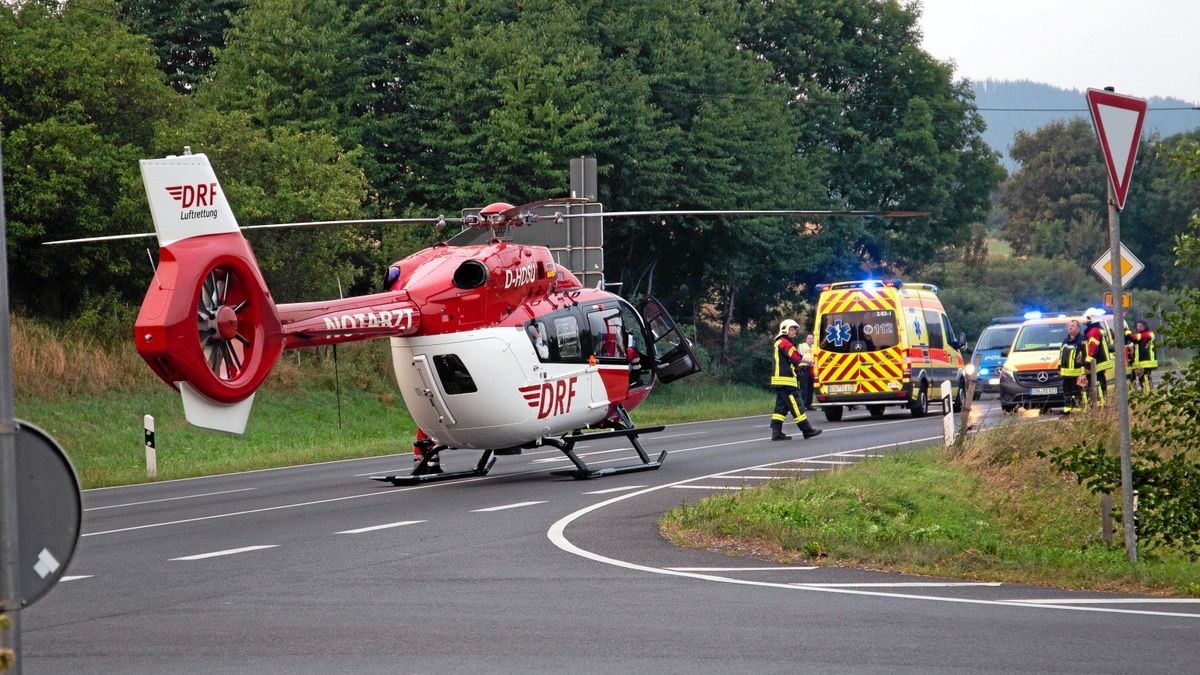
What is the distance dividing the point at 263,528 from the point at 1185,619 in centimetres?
904

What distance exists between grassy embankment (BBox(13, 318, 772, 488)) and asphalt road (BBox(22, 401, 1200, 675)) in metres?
9.67

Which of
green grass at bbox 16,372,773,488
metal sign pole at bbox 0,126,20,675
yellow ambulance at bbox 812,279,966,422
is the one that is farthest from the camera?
yellow ambulance at bbox 812,279,966,422

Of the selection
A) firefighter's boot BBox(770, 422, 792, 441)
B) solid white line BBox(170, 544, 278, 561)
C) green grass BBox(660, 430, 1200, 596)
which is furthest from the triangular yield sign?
firefighter's boot BBox(770, 422, 792, 441)

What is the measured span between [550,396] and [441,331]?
6.06 feet

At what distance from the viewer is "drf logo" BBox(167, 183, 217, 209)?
14102 millimetres

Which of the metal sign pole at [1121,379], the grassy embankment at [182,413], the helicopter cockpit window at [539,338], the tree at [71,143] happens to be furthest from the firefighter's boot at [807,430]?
the tree at [71,143]

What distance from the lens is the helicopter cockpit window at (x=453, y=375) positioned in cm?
1788

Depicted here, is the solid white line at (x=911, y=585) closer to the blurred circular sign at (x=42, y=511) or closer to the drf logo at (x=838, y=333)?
the blurred circular sign at (x=42, y=511)

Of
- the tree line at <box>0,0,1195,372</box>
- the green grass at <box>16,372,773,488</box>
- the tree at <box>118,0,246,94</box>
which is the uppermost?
the tree at <box>118,0,246,94</box>

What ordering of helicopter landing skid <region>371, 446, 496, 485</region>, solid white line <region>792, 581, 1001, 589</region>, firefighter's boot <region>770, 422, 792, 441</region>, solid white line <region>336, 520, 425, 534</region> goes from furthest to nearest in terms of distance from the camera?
firefighter's boot <region>770, 422, 792, 441</region> → helicopter landing skid <region>371, 446, 496, 485</region> → solid white line <region>336, 520, 425, 534</region> → solid white line <region>792, 581, 1001, 589</region>

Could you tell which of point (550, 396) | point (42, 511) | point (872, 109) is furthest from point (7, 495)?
point (872, 109)

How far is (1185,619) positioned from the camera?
9.41 metres

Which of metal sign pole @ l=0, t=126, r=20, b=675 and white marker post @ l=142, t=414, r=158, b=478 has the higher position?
metal sign pole @ l=0, t=126, r=20, b=675

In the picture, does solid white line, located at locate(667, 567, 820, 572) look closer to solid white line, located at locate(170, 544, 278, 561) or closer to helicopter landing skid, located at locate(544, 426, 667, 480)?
solid white line, located at locate(170, 544, 278, 561)
